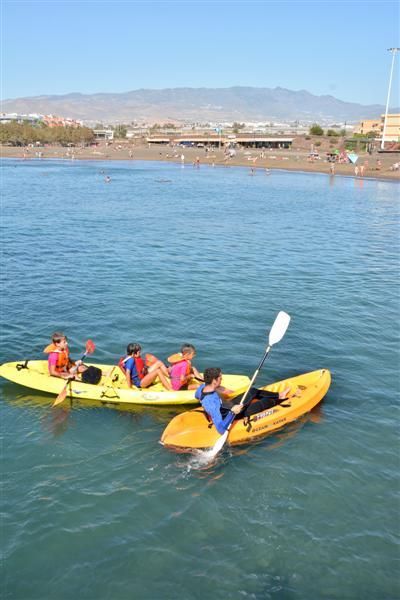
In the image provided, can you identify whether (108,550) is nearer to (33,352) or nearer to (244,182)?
(33,352)

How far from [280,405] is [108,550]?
4.30 m

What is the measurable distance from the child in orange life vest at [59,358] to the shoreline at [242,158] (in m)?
54.9

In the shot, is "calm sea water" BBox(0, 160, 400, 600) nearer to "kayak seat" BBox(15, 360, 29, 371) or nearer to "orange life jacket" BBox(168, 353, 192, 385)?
"kayak seat" BBox(15, 360, 29, 371)

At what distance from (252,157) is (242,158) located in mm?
2013

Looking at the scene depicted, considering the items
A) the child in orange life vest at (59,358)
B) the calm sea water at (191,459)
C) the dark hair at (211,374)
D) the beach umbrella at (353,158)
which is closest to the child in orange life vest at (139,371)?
the calm sea water at (191,459)

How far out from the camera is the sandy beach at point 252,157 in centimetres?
6806

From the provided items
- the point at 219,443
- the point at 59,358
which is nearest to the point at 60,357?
the point at 59,358

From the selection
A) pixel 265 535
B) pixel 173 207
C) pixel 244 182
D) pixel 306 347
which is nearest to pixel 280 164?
pixel 244 182

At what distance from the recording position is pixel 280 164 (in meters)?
80.8

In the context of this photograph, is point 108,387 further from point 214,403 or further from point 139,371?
point 214,403

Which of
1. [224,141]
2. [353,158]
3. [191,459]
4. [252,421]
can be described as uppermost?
[224,141]

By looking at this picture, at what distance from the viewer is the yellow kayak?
10.6m

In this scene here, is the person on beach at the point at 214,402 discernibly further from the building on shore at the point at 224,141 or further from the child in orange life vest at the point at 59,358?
the building on shore at the point at 224,141

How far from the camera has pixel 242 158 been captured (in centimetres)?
9256
